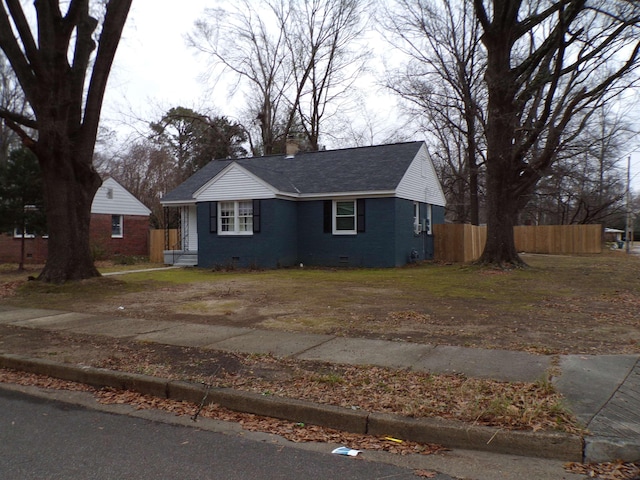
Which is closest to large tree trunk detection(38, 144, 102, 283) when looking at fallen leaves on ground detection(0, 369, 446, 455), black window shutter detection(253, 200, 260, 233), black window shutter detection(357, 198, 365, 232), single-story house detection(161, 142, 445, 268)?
single-story house detection(161, 142, 445, 268)

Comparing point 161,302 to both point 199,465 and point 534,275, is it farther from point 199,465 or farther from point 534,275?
point 534,275

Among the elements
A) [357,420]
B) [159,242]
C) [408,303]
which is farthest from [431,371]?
[159,242]

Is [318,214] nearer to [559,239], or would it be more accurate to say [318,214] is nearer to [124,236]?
[124,236]

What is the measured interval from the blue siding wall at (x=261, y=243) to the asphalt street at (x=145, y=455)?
15809mm

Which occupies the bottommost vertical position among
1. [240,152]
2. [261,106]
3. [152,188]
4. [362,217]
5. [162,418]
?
[162,418]

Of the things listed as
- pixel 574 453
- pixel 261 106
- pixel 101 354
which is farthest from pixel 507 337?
pixel 261 106

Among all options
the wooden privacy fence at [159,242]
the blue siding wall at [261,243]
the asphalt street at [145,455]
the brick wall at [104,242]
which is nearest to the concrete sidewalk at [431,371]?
the asphalt street at [145,455]

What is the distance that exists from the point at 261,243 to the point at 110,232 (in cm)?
1346

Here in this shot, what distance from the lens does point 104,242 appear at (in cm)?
2895

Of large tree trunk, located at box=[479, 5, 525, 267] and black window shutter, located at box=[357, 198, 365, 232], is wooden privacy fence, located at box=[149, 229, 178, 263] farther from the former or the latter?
large tree trunk, located at box=[479, 5, 525, 267]

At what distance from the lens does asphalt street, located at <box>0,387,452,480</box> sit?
A: 383 centimetres

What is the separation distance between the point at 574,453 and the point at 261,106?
3864 cm

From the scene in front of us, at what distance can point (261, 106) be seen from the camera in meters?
40.1

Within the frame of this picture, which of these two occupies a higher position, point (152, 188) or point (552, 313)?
point (152, 188)
